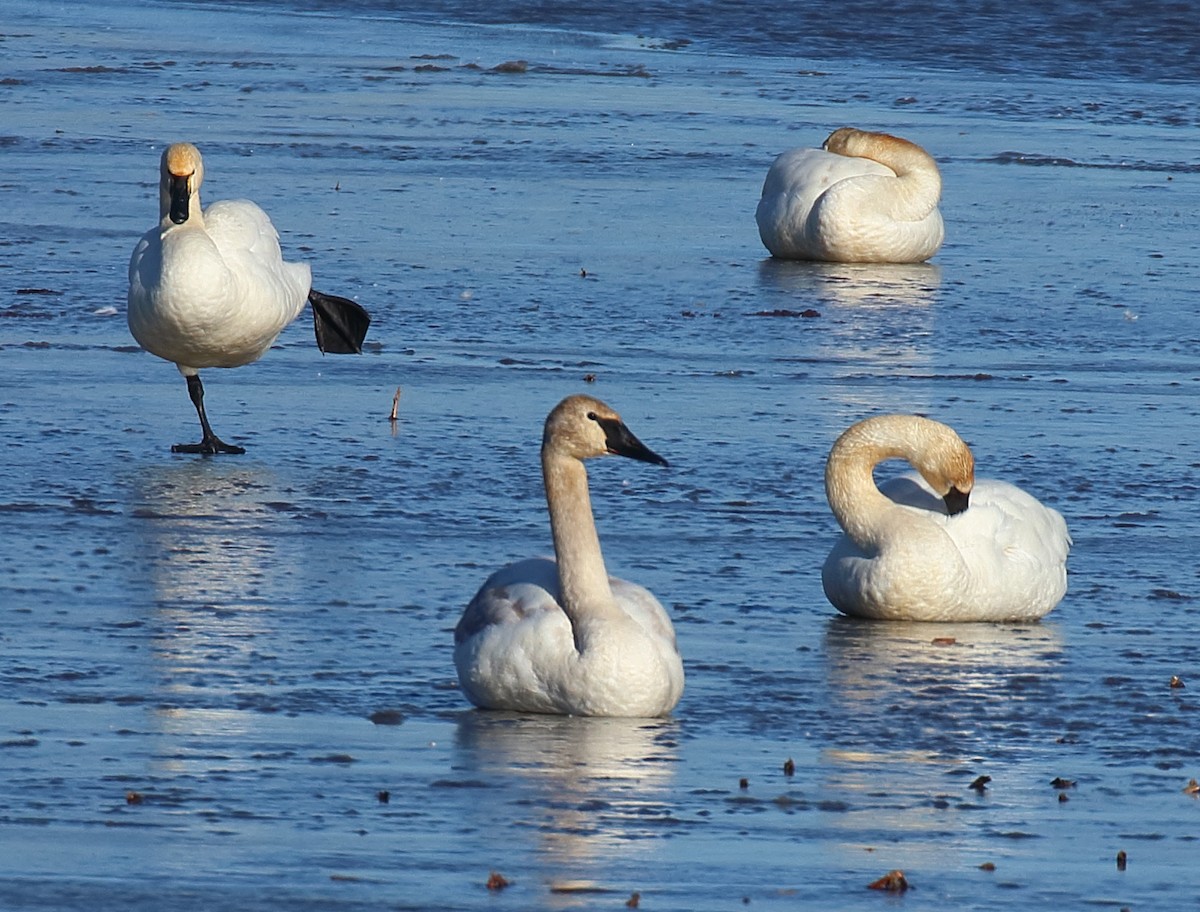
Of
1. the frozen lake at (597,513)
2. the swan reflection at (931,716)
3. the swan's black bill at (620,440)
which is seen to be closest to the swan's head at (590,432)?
the swan's black bill at (620,440)

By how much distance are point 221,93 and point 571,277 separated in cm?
740

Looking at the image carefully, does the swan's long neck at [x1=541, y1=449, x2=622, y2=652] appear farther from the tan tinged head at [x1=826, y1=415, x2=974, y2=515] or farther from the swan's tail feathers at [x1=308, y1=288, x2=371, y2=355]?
the swan's tail feathers at [x1=308, y1=288, x2=371, y2=355]

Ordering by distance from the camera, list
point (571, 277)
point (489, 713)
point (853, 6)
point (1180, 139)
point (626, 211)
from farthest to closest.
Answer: point (853, 6)
point (1180, 139)
point (626, 211)
point (571, 277)
point (489, 713)

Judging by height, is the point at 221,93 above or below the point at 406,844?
above

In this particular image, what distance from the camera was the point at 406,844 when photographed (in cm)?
553

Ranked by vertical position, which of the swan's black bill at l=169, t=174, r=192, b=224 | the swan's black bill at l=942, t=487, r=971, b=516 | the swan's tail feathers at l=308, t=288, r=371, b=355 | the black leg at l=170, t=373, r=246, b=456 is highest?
the swan's black bill at l=169, t=174, r=192, b=224

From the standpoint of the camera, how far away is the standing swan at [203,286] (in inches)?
395

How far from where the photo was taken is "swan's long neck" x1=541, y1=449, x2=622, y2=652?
6.56 m

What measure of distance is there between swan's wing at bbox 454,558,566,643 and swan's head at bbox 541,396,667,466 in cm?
32

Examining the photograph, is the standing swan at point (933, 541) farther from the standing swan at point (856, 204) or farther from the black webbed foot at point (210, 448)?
the standing swan at point (856, 204)

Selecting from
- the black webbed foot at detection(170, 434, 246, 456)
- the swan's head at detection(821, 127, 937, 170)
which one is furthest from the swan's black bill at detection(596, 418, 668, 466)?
the swan's head at detection(821, 127, 937, 170)

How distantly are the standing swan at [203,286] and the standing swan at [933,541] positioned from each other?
2808 millimetres

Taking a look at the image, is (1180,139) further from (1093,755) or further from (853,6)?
(1093,755)

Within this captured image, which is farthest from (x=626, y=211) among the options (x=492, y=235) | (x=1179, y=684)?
(x=1179, y=684)
